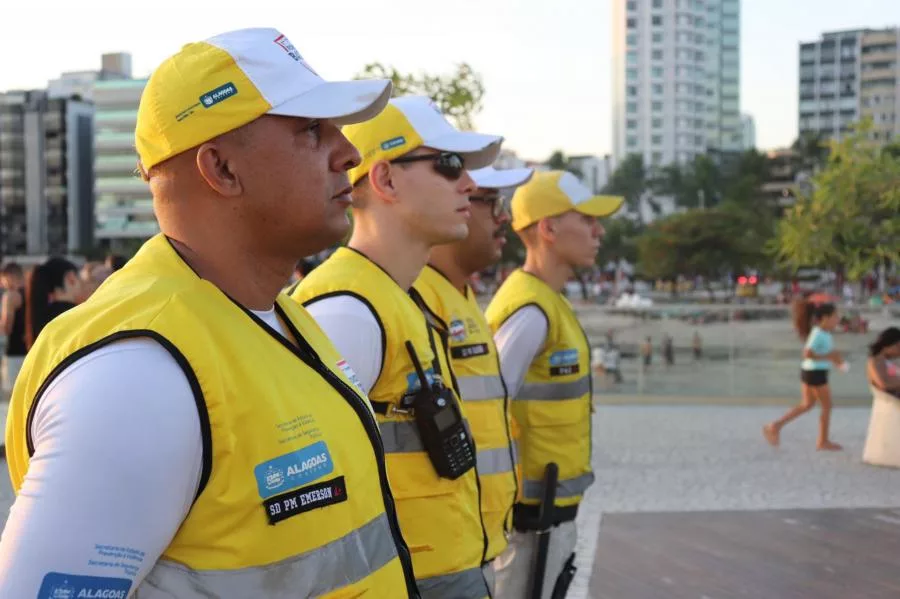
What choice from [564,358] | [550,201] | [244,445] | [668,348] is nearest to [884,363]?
[668,348]

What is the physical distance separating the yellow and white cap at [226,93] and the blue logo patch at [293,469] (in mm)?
544

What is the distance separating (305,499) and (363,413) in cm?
25

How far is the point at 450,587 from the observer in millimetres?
2992

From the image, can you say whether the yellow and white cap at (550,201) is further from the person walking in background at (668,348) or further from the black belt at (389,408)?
the person walking in background at (668,348)

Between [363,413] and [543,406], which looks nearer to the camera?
[363,413]

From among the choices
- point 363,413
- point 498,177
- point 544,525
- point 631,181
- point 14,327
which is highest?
point 631,181

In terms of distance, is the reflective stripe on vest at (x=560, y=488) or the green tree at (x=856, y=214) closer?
the reflective stripe on vest at (x=560, y=488)

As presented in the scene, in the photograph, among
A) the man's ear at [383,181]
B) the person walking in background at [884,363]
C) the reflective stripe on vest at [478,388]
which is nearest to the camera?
the man's ear at [383,181]

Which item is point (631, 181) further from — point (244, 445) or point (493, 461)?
point (244, 445)

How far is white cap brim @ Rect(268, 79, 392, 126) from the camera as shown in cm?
196

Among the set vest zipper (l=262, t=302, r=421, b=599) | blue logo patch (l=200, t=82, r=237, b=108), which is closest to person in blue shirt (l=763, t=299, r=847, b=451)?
vest zipper (l=262, t=302, r=421, b=599)

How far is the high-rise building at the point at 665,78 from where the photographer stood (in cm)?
16438

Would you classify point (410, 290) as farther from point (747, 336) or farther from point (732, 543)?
point (747, 336)

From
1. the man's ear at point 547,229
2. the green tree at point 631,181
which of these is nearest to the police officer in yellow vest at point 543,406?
the man's ear at point 547,229
